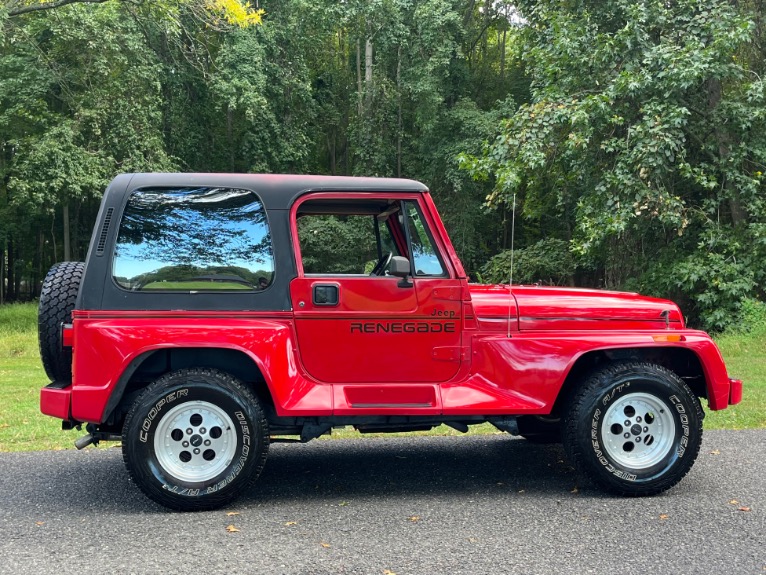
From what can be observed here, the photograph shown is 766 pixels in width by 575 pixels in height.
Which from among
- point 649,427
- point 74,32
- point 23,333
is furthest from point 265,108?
point 649,427

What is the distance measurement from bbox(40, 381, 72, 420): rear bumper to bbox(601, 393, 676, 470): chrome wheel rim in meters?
3.40

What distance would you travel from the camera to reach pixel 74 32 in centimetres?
2247

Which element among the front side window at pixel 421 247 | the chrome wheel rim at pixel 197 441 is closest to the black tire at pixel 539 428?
the front side window at pixel 421 247

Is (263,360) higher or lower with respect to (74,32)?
lower

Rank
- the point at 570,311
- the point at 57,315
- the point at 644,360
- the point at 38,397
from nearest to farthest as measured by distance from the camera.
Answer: the point at 57,315 → the point at 570,311 → the point at 644,360 → the point at 38,397

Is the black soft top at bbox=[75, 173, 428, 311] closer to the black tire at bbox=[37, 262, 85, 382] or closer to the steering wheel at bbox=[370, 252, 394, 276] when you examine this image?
the black tire at bbox=[37, 262, 85, 382]

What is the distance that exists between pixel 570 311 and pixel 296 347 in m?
1.89

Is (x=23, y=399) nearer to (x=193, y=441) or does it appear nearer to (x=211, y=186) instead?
(x=193, y=441)

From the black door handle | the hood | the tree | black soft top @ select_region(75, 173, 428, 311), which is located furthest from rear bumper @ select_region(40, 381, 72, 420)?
the tree

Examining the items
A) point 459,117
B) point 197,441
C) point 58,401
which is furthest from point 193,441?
point 459,117

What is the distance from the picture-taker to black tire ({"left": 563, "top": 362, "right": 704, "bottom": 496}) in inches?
198

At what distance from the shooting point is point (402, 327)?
5004 millimetres

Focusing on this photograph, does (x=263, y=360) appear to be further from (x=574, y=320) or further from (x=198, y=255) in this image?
(x=574, y=320)

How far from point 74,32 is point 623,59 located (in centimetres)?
1600
